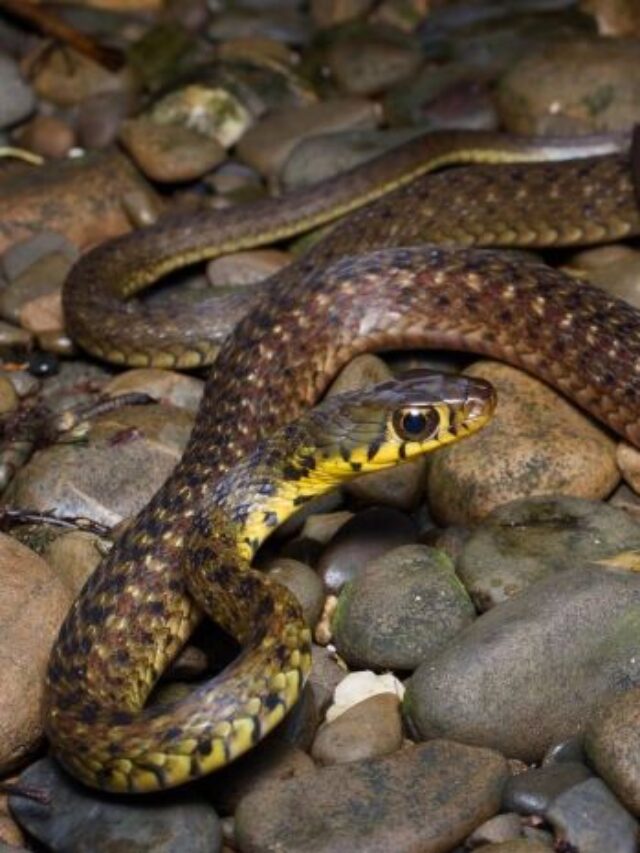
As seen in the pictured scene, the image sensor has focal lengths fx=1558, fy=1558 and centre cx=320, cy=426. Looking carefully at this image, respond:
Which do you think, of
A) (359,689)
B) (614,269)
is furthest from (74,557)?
(614,269)

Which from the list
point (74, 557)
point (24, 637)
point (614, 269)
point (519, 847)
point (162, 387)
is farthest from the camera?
point (614, 269)

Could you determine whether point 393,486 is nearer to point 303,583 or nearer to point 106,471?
point 303,583

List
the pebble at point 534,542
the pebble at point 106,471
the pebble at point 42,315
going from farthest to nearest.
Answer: the pebble at point 42,315 < the pebble at point 106,471 < the pebble at point 534,542

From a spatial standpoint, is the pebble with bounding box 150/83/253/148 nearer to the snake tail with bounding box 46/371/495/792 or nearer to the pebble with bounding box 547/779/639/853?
the snake tail with bounding box 46/371/495/792

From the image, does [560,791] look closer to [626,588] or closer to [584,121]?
[626,588]

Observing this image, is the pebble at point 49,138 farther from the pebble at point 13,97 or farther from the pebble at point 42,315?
the pebble at point 42,315

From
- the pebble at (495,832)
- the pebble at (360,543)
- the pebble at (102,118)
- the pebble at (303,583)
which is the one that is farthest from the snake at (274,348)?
the pebble at (102,118)

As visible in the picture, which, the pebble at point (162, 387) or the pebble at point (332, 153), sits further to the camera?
the pebble at point (332, 153)
